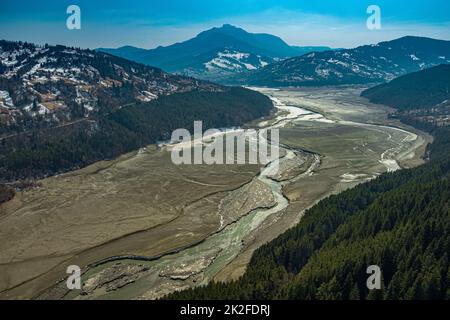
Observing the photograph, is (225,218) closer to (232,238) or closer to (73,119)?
(232,238)

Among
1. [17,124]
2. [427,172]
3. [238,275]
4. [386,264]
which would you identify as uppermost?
A: [17,124]

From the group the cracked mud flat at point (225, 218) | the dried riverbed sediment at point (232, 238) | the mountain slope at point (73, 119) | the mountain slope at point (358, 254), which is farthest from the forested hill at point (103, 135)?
the mountain slope at point (358, 254)

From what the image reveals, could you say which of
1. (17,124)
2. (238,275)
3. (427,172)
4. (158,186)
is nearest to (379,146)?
(427,172)

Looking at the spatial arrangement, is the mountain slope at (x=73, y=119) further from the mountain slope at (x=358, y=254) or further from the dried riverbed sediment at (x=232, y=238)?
the mountain slope at (x=358, y=254)

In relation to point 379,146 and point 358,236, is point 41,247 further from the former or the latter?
point 379,146

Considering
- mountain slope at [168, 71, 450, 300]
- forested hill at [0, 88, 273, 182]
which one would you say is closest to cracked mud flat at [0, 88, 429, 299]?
mountain slope at [168, 71, 450, 300]

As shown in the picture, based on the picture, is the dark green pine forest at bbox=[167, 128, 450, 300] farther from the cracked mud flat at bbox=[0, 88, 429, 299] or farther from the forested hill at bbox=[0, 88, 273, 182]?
the forested hill at bbox=[0, 88, 273, 182]

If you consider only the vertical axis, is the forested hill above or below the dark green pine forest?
above
